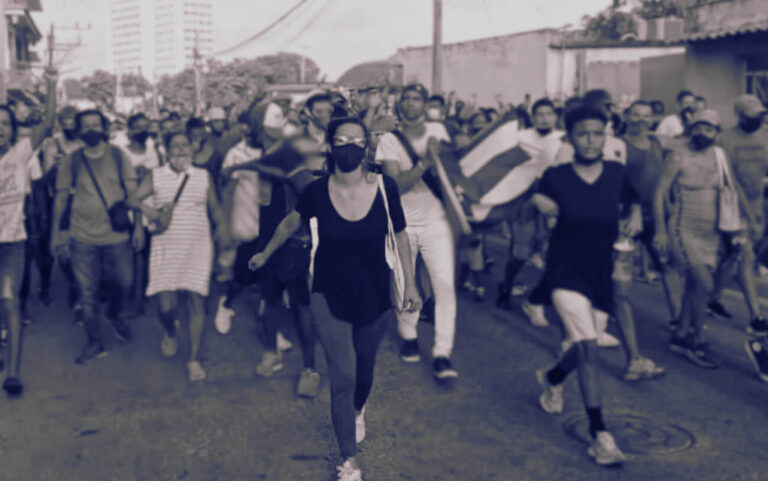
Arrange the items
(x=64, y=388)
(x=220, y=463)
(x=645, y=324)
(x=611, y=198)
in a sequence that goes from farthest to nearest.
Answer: (x=645, y=324)
(x=64, y=388)
(x=611, y=198)
(x=220, y=463)

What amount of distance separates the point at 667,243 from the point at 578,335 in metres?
2.11

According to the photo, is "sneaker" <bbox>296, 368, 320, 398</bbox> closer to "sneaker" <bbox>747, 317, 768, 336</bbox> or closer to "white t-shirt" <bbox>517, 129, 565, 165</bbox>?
"white t-shirt" <bbox>517, 129, 565, 165</bbox>

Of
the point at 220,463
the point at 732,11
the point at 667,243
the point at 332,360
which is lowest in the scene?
the point at 220,463

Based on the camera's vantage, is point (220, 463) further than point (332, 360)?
Yes

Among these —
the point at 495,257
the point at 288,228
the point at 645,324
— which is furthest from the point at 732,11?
the point at 288,228

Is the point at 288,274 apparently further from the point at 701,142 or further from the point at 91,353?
the point at 701,142

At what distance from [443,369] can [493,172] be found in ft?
5.81

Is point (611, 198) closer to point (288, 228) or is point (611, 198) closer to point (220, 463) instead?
point (288, 228)

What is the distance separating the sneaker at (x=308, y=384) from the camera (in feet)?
21.4

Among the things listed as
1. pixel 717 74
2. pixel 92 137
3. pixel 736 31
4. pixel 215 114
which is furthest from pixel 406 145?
pixel 717 74

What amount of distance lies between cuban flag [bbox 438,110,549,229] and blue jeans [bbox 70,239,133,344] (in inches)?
106

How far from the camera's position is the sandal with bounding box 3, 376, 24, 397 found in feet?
21.7

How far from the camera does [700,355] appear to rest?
7.19 m

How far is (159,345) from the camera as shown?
824cm
